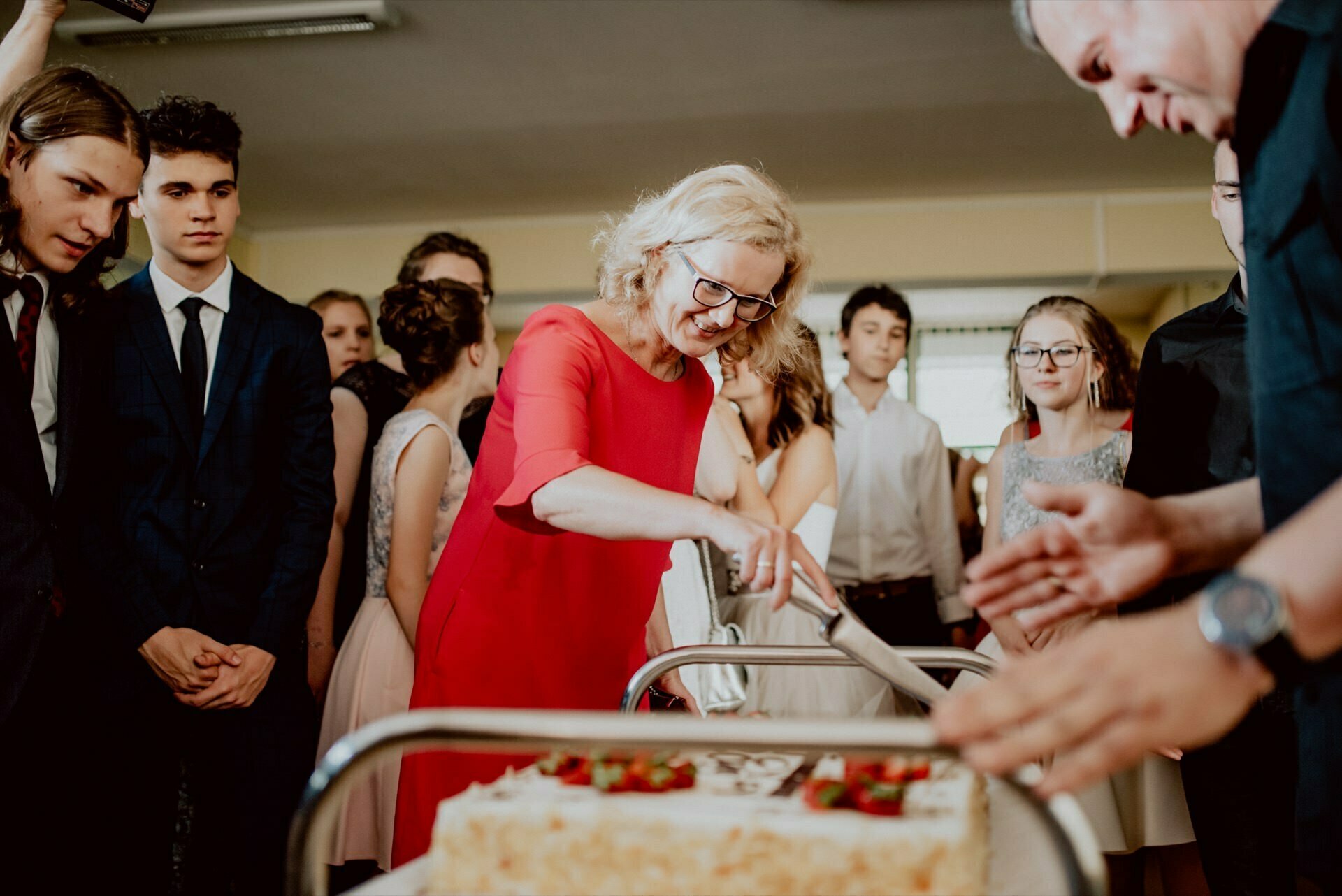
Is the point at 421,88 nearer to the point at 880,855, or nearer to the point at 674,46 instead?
the point at 674,46

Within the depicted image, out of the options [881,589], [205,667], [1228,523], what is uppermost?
[1228,523]

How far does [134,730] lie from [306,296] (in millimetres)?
5584

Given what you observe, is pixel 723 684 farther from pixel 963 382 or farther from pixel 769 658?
pixel 963 382

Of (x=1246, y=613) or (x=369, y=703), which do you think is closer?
(x=1246, y=613)

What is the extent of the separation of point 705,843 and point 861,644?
25 cm

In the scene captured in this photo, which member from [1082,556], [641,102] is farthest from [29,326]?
[641,102]

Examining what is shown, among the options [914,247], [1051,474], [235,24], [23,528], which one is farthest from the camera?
[914,247]

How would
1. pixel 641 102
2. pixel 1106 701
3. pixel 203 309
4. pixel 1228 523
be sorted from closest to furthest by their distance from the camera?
pixel 1106 701 → pixel 1228 523 → pixel 203 309 → pixel 641 102

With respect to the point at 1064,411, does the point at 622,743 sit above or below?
below

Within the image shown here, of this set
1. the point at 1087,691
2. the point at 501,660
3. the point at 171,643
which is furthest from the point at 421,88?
the point at 1087,691

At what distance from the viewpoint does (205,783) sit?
83.2 inches

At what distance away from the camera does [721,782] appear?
41.6 inches

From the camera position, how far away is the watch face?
0.63m

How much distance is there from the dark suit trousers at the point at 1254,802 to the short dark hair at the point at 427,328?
179 cm
